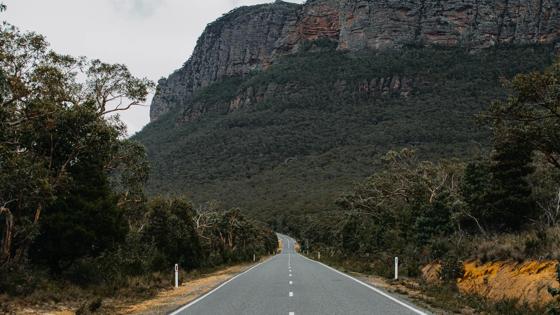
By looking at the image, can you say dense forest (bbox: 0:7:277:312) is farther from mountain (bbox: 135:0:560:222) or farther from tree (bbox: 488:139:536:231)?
mountain (bbox: 135:0:560:222)

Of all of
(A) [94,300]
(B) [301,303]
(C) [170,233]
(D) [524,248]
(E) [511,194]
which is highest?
(E) [511,194]

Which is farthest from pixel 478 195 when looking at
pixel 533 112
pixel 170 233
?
pixel 170 233

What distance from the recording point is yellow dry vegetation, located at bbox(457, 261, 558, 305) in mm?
12438

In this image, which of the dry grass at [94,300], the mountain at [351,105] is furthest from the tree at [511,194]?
the mountain at [351,105]

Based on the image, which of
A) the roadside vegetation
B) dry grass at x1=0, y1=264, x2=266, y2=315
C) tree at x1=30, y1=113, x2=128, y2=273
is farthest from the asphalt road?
tree at x1=30, y1=113, x2=128, y2=273

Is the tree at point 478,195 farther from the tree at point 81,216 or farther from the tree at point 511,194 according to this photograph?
the tree at point 81,216

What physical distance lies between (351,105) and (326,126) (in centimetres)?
1571

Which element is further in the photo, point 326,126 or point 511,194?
point 326,126

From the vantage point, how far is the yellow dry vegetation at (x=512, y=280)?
40.8 feet

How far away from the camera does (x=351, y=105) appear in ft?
436

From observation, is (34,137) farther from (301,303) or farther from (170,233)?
(170,233)

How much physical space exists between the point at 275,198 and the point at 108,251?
258ft

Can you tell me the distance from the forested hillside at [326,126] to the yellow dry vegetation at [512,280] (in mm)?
62186

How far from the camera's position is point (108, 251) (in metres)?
22.6
